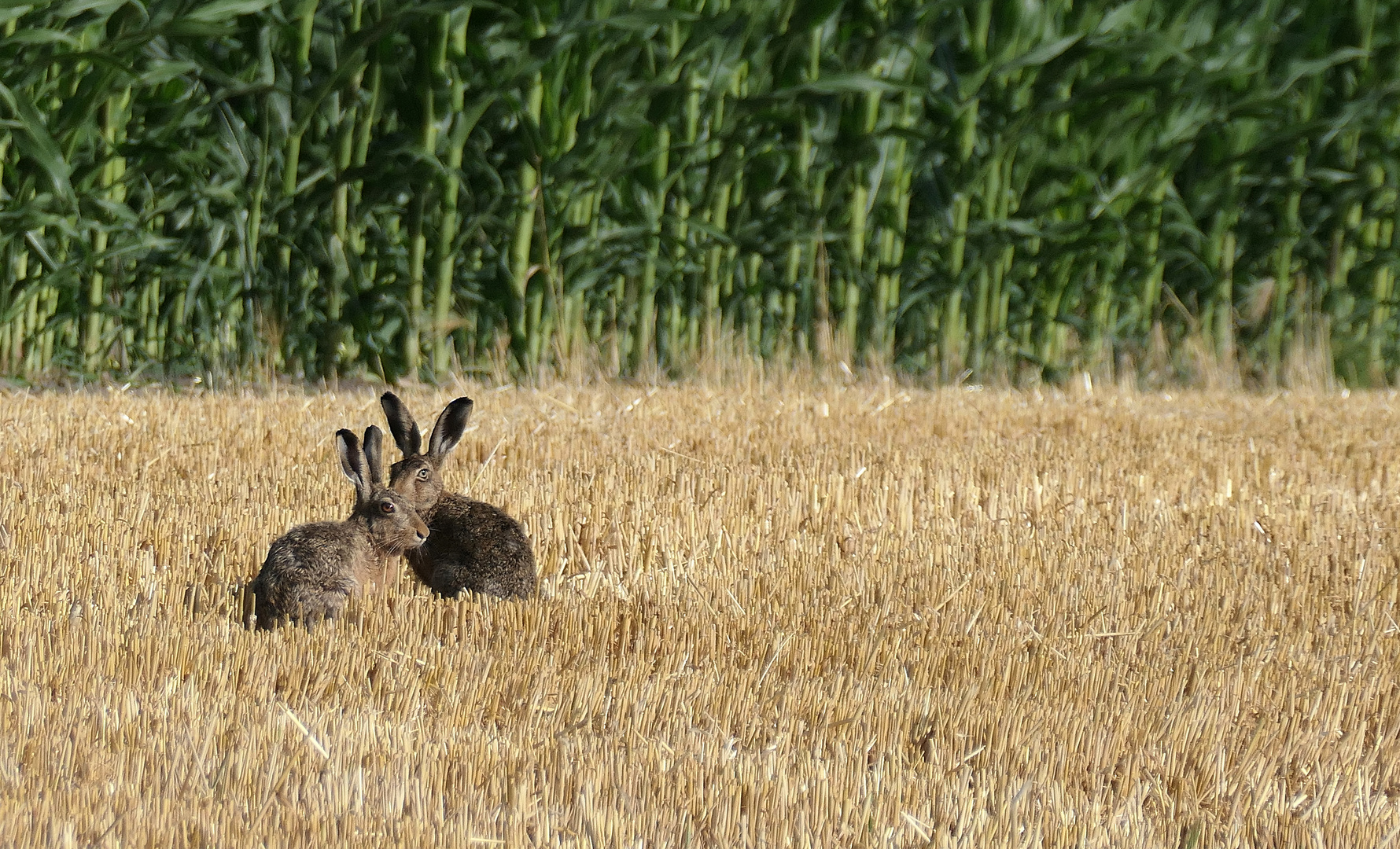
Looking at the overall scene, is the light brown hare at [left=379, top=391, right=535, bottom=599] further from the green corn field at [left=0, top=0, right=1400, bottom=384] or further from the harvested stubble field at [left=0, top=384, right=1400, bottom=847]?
the green corn field at [left=0, top=0, right=1400, bottom=384]

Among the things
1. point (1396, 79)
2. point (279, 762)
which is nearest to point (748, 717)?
point (279, 762)

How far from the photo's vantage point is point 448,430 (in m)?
3.64

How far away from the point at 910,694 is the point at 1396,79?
8.98m

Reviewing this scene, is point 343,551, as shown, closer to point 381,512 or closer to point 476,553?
point 381,512

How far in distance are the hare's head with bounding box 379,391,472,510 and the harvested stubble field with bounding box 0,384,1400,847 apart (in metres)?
0.33

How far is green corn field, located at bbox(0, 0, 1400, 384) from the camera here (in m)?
7.83

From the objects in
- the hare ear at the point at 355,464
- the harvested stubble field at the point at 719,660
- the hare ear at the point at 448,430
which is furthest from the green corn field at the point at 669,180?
the hare ear at the point at 355,464

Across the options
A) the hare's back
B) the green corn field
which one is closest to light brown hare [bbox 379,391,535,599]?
the hare's back

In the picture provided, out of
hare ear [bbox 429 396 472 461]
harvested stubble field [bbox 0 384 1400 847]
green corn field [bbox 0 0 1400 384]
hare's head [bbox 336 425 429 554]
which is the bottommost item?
harvested stubble field [bbox 0 384 1400 847]

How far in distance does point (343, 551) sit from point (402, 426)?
0.55 m

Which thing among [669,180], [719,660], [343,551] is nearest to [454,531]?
[343,551]

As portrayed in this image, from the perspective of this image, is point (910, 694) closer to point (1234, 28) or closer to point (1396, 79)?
point (1234, 28)

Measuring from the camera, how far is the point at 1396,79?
1027 centimetres

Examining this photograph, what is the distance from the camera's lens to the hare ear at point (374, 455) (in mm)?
3424
